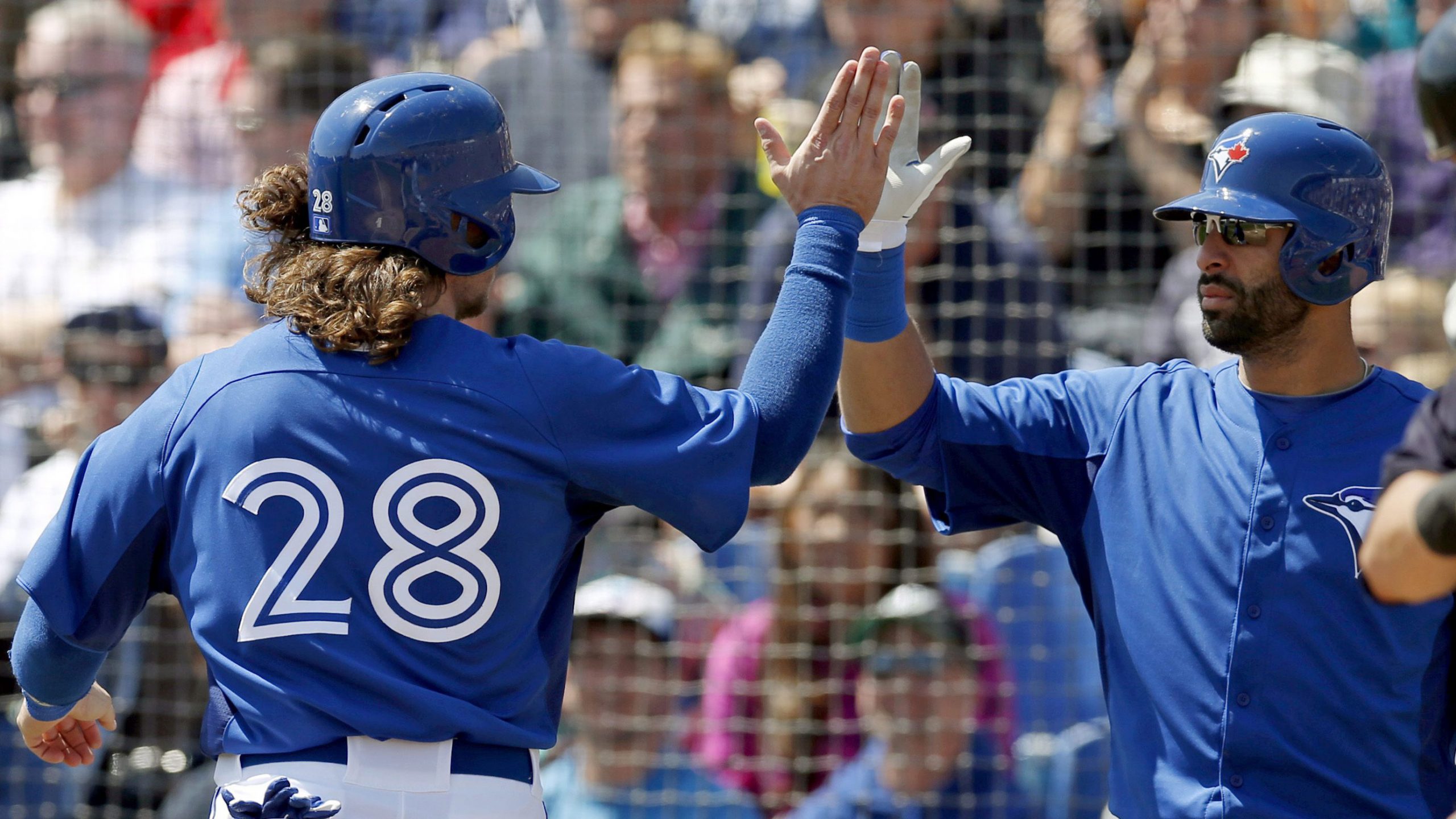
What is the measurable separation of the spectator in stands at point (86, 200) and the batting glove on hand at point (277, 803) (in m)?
3.63

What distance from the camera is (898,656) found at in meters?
4.31

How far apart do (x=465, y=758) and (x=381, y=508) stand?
360mm

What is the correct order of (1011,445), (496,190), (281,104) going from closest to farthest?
(496,190), (1011,445), (281,104)

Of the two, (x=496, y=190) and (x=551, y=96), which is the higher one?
(x=551, y=96)

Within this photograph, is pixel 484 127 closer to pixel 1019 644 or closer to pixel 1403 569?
pixel 1403 569

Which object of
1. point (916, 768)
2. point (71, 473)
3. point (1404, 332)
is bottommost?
point (916, 768)

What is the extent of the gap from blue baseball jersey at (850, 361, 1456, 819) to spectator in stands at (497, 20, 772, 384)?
2.53 metres

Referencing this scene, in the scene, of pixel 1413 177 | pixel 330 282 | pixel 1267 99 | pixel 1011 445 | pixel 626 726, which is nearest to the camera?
pixel 330 282

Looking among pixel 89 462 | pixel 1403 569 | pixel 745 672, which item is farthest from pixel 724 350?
pixel 1403 569

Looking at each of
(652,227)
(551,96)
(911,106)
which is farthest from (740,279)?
(911,106)

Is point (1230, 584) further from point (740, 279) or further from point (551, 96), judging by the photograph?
point (551, 96)

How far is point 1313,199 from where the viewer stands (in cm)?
256

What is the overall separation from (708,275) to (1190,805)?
10.2 ft

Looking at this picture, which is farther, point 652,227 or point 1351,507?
point 652,227
